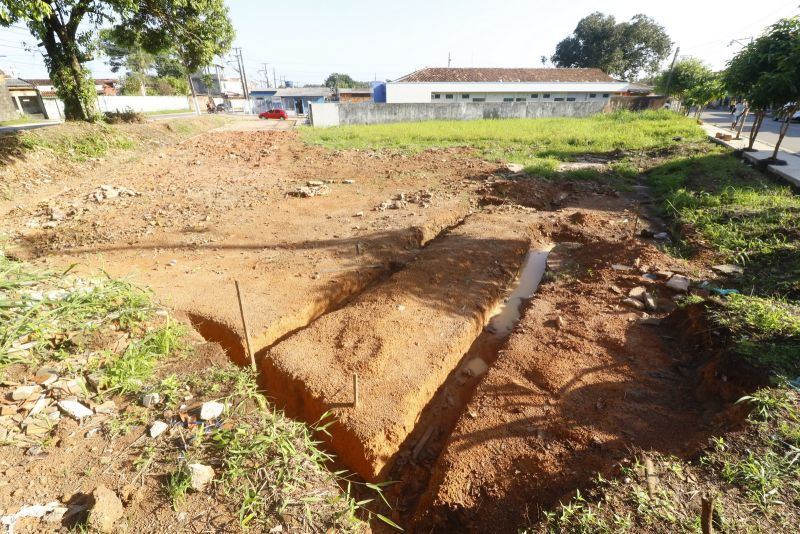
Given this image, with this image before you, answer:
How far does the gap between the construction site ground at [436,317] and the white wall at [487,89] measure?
2338cm

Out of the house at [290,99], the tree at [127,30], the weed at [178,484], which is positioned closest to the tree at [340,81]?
the house at [290,99]

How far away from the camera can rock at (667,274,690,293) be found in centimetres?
455

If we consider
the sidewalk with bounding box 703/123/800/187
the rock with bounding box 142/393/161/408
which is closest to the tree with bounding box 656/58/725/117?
the sidewalk with bounding box 703/123/800/187

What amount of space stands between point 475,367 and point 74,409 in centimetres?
336

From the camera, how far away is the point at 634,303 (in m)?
4.39

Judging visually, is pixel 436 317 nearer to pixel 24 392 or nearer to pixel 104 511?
pixel 104 511

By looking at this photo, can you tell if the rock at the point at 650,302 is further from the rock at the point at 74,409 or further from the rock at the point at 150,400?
the rock at the point at 74,409

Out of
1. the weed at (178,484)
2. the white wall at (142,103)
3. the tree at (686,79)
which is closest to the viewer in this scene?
the weed at (178,484)

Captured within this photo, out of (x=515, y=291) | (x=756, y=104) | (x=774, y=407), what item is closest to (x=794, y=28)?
(x=756, y=104)

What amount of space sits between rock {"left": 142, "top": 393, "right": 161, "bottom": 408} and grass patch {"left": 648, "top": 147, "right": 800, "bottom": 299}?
6.01m

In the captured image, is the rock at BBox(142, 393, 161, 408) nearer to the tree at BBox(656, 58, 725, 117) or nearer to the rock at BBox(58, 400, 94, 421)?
the rock at BBox(58, 400, 94, 421)

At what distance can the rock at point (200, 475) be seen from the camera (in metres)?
2.18

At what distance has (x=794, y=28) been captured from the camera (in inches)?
355

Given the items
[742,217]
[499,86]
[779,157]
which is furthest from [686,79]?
[742,217]
